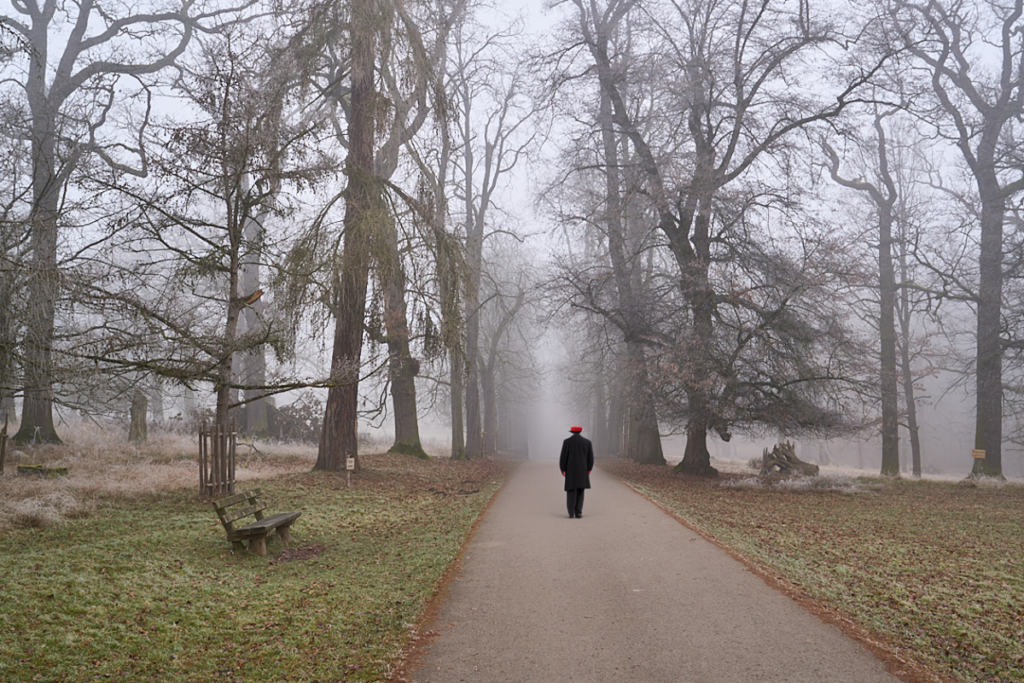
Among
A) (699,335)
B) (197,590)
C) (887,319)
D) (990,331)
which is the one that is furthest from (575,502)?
(887,319)

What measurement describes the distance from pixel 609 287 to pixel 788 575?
1453 cm

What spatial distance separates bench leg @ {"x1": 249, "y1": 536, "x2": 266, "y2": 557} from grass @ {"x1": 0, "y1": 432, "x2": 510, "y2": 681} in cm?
13

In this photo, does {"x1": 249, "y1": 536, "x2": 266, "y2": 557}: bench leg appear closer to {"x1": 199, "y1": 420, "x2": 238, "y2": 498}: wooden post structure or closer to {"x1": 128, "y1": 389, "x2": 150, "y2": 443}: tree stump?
{"x1": 199, "y1": 420, "x2": 238, "y2": 498}: wooden post structure

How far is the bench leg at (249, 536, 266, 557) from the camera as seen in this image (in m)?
8.10

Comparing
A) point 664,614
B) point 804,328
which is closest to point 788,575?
point 664,614

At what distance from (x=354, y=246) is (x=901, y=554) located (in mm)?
10492

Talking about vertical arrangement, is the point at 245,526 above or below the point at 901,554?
above

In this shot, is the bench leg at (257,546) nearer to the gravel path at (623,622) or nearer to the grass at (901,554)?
the gravel path at (623,622)

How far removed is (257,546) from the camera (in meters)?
8.11

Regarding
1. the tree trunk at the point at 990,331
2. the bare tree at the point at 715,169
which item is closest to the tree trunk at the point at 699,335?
the bare tree at the point at 715,169

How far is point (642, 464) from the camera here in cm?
2520

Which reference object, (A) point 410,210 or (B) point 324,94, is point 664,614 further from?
(B) point 324,94

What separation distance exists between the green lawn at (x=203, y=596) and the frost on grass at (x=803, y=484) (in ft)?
31.1

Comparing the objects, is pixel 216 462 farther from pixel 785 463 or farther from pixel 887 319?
pixel 887 319
